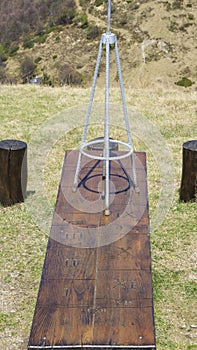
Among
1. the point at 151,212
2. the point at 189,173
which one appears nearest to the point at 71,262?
the point at 151,212

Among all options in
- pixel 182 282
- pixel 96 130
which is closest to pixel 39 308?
pixel 182 282

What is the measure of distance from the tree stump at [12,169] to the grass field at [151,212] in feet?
0.61

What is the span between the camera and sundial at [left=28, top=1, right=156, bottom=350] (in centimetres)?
293

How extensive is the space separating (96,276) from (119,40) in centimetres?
2954

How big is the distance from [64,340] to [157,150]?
17.7 feet

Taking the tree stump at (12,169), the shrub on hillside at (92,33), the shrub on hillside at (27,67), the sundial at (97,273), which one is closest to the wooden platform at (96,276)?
the sundial at (97,273)

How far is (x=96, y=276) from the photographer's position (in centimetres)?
345

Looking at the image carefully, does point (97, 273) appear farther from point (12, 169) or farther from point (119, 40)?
point (119, 40)

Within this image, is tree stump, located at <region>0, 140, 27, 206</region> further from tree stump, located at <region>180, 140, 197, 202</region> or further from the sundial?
tree stump, located at <region>180, 140, 197, 202</region>

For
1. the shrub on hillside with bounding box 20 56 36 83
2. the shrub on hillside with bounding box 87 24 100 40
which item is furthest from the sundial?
the shrub on hillside with bounding box 87 24 100 40

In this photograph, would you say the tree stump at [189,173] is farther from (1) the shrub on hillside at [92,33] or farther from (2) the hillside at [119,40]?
(1) the shrub on hillside at [92,33]

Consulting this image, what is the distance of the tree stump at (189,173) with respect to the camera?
5.73 m

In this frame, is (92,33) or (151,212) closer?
(151,212)

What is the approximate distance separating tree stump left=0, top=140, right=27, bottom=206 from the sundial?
103 cm
